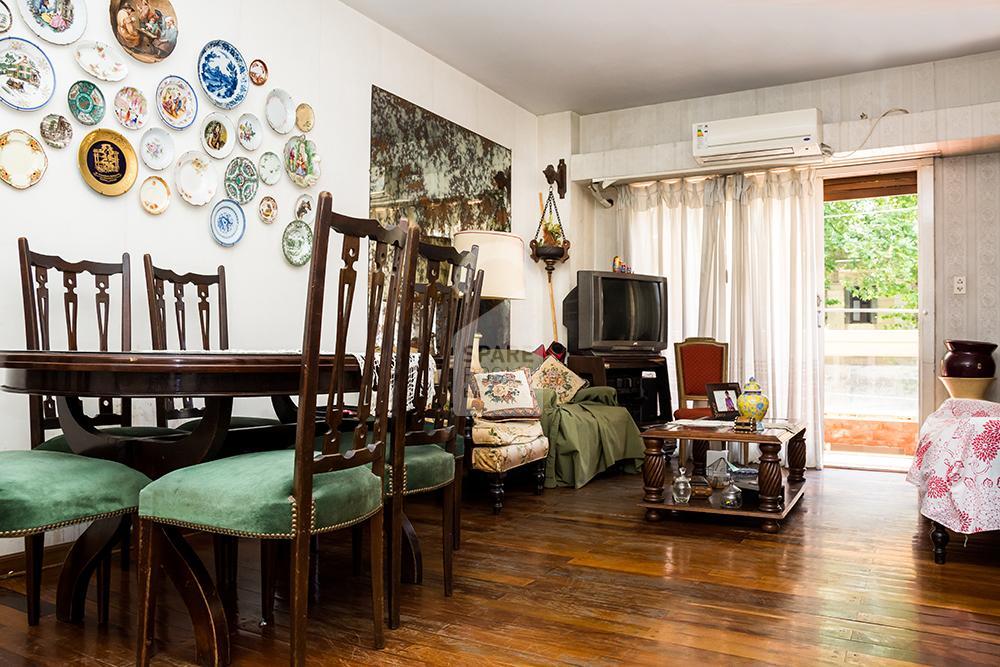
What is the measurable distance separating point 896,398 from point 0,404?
220 inches

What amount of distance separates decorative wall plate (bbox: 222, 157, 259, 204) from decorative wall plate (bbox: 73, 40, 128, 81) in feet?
2.01

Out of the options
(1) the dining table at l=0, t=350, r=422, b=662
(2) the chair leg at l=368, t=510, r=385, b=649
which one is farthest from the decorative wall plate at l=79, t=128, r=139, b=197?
(2) the chair leg at l=368, t=510, r=385, b=649

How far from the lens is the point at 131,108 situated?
319 centimetres

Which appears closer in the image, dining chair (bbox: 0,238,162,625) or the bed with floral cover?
dining chair (bbox: 0,238,162,625)

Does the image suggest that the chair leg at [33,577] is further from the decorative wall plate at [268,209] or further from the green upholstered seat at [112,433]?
the decorative wall plate at [268,209]

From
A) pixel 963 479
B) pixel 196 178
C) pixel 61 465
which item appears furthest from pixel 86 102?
pixel 963 479

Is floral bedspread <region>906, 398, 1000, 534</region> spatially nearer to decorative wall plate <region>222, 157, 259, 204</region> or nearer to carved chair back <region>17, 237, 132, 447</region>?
carved chair back <region>17, 237, 132, 447</region>

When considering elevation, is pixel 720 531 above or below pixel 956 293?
below

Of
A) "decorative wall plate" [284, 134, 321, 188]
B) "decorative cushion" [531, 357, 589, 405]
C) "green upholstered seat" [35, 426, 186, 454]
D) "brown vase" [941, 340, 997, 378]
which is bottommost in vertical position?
"green upholstered seat" [35, 426, 186, 454]

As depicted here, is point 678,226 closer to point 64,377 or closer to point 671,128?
point 671,128

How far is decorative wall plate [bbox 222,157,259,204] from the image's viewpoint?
3.61m

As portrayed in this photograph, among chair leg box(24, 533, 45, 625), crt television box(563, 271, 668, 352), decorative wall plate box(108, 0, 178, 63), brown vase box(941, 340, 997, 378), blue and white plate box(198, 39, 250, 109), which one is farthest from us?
crt television box(563, 271, 668, 352)

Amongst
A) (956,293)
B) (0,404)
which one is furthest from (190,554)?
(956,293)

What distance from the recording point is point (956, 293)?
5.32 meters
